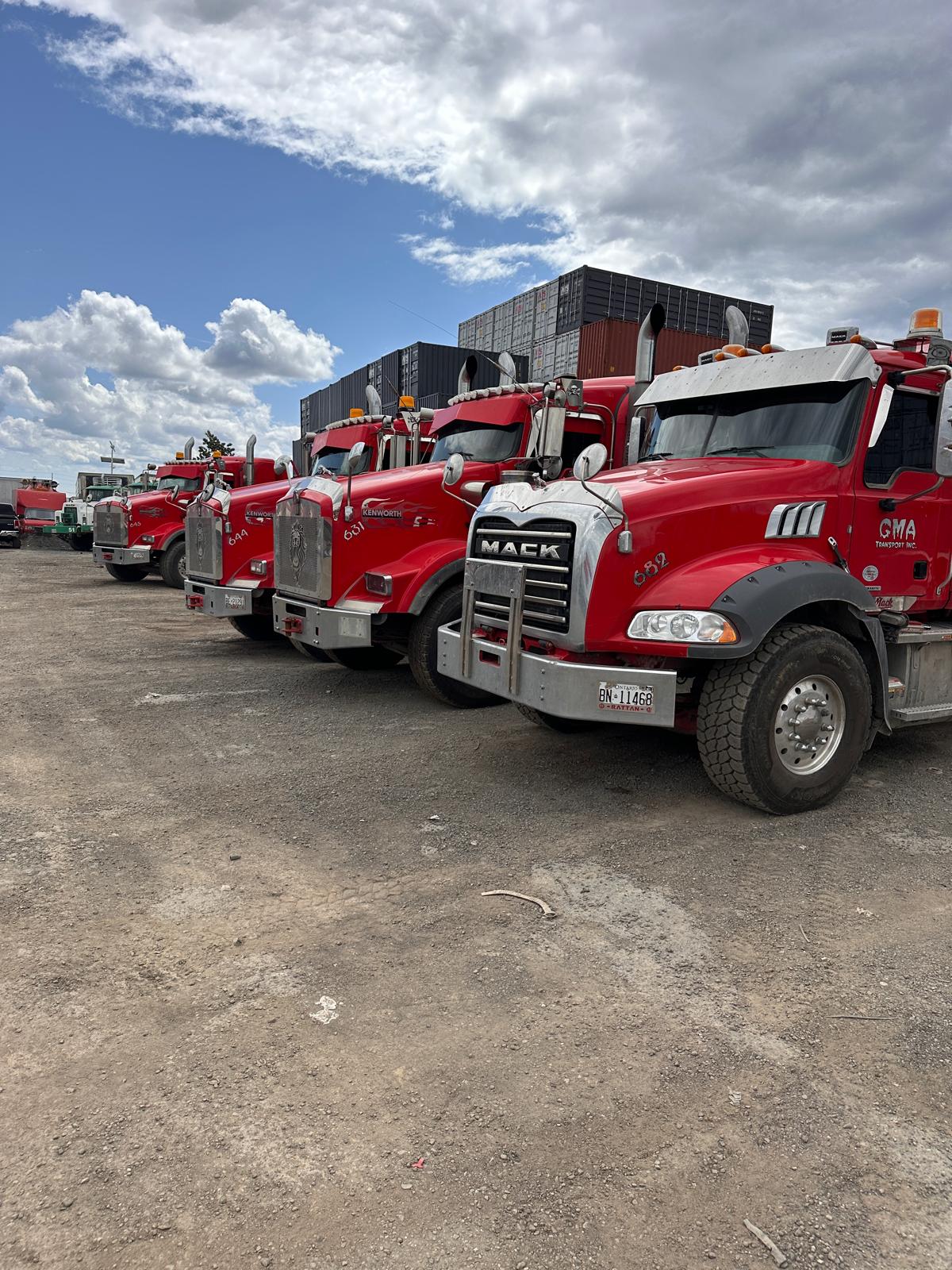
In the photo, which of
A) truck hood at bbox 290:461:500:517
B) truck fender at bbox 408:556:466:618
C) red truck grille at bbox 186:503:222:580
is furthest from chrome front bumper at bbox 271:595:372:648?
red truck grille at bbox 186:503:222:580

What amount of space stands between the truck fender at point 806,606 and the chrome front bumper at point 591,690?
0.34 meters

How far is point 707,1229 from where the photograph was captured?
199cm

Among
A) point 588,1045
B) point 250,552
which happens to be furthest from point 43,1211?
point 250,552

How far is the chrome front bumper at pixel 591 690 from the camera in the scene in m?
4.23

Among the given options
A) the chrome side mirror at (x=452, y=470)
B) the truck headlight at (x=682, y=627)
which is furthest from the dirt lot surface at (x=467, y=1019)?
the chrome side mirror at (x=452, y=470)

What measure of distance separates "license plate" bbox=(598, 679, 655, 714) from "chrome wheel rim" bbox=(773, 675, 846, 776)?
2.28 feet

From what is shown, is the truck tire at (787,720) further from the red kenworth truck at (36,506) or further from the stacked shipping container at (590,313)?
the red kenworth truck at (36,506)

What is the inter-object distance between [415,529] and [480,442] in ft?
3.48

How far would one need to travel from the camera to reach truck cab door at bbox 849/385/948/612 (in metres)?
4.96

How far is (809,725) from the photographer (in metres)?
4.53

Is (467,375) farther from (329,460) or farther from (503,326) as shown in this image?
(503,326)

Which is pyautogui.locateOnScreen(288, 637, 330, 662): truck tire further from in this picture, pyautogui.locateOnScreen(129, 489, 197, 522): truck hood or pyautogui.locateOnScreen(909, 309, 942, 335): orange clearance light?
pyautogui.locateOnScreen(129, 489, 197, 522): truck hood

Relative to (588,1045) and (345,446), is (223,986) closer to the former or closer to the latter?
(588,1045)

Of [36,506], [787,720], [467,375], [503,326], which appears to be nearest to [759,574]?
[787,720]
